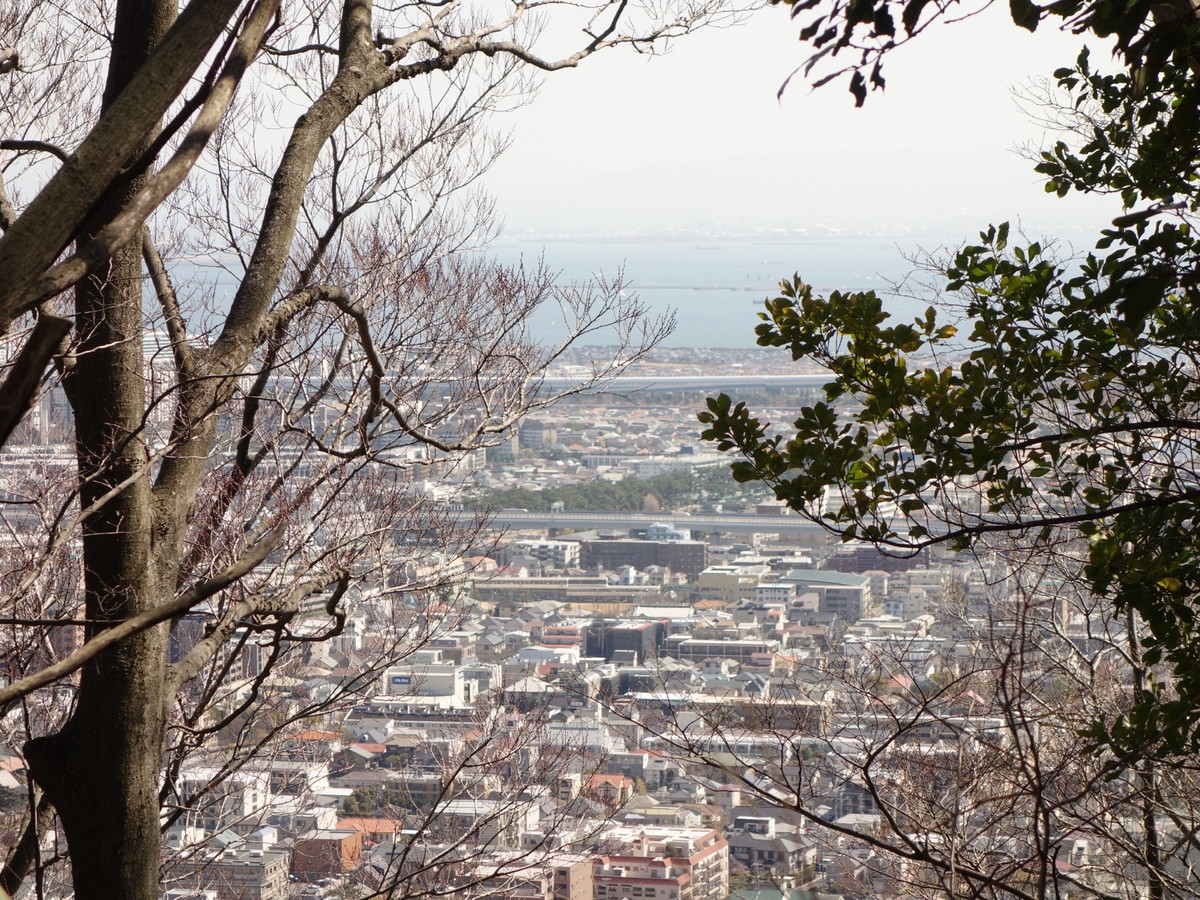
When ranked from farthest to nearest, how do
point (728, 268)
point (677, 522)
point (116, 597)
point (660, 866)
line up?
point (728, 268) < point (677, 522) < point (660, 866) < point (116, 597)

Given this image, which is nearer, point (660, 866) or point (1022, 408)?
point (1022, 408)

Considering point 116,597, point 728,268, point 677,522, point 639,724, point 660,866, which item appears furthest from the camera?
point 728,268

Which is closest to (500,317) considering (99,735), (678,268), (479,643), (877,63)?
(99,735)

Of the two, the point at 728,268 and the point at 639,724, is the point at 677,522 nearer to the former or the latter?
the point at 639,724

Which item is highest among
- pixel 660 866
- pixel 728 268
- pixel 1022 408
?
pixel 728 268

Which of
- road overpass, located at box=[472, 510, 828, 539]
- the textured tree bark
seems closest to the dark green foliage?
the textured tree bark

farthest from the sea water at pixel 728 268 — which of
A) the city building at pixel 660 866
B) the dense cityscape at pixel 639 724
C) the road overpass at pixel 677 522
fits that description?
the city building at pixel 660 866

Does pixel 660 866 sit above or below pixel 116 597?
below

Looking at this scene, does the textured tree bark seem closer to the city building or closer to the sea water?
the city building

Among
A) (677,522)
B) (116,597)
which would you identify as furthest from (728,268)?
(116,597)
